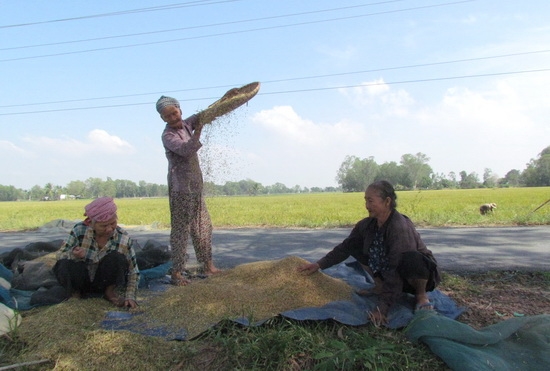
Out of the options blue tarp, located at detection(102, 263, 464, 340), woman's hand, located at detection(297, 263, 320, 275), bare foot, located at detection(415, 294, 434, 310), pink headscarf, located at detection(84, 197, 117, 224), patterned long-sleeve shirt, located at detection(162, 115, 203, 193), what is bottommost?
blue tarp, located at detection(102, 263, 464, 340)

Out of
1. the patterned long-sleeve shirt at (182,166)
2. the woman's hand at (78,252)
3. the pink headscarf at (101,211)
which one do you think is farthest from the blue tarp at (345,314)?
the patterned long-sleeve shirt at (182,166)

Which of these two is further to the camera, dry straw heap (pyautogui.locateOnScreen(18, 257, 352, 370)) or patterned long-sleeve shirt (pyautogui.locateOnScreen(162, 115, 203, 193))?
patterned long-sleeve shirt (pyautogui.locateOnScreen(162, 115, 203, 193))

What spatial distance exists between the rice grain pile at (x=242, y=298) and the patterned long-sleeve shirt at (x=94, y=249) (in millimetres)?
200

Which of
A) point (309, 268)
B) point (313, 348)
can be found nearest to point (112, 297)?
point (309, 268)

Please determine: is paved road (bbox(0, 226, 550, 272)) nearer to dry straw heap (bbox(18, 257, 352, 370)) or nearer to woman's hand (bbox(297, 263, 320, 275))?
dry straw heap (bbox(18, 257, 352, 370))

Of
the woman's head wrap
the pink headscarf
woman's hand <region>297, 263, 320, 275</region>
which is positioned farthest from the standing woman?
woman's hand <region>297, 263, 320, 275</region>

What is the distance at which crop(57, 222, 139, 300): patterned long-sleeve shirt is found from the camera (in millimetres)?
2764

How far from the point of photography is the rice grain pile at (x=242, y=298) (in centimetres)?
237

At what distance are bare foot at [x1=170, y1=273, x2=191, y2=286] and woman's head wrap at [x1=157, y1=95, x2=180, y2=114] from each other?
139 cm

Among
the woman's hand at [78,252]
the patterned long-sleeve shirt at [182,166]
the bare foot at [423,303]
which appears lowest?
the bare foot at [423,303]

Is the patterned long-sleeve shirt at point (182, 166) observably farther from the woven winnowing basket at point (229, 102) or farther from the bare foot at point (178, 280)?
the bare foot at point (178, 280)

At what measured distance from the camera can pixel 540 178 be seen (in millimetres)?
56750

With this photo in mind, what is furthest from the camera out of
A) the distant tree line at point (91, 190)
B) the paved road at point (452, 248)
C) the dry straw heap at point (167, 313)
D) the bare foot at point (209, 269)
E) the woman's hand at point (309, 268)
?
the distant tree line at point (91, 190)

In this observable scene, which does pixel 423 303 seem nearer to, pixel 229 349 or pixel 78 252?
pixel 229 349
